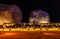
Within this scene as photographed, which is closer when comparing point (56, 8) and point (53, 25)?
point (53, 25)

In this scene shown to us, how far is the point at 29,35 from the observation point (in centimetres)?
84

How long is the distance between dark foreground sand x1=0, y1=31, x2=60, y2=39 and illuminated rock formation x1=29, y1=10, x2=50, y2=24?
176 mm

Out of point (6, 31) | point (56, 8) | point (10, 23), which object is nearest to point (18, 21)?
point (10, 23)

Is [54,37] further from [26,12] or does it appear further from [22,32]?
[26,12]

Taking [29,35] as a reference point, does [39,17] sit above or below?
above

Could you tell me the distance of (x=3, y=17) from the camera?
101cm

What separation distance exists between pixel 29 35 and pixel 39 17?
25cm

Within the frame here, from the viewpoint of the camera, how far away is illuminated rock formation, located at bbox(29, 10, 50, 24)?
1.04m

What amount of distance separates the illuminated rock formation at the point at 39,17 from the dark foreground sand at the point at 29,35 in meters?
0.18

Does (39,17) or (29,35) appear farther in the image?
(39,17)

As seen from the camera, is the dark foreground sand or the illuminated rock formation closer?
the dark foreground sand

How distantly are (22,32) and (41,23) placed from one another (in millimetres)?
202

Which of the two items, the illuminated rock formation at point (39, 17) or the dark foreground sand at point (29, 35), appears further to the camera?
the illuminated rock formation at point (39, 17)

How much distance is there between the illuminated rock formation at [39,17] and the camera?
1.04 m
